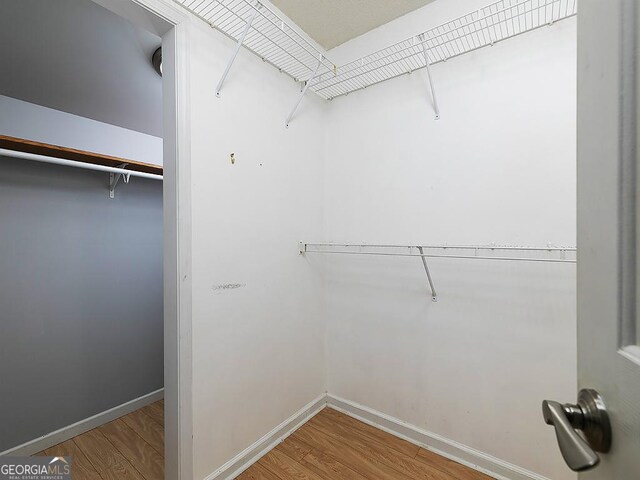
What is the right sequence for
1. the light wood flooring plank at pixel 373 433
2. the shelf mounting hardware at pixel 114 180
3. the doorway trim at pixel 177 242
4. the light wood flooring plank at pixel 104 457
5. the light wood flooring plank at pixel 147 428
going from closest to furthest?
the doorway trim at pixel 177 242, the light wood flooring plank at pixel 104 457, the light wood flooring plank at pixel 373 433, the light wood flooring plank at pixel 147 428, the shelf mounting hardware at pixel 114 180

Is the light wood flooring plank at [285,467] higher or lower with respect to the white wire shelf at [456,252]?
lower

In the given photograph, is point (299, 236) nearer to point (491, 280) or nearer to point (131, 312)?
point (491, 280)

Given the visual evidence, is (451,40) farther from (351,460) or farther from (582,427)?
(351,460)

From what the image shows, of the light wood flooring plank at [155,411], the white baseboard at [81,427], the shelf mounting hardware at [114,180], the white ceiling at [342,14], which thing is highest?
the white ceiling at [342,14]

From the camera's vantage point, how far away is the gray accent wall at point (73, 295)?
165 cm

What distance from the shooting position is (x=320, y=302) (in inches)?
80.0

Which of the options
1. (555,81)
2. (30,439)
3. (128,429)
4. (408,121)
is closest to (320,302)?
(408,121)

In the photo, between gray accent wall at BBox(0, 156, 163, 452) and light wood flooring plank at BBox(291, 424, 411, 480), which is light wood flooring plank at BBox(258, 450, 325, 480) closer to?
light wood flooring plank at BBox(291, 424, 411, 480)

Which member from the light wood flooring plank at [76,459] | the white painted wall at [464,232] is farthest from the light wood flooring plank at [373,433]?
the light wood flooring plank at [76,459]

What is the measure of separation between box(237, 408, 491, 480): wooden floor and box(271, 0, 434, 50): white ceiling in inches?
95.4

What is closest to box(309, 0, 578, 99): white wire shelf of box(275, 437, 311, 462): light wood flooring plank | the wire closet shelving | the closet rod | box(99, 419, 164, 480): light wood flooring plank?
the wire closet shelving

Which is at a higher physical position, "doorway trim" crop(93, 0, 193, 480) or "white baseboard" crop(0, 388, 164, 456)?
"doorway trim" crop(93, 0, 193, 480)

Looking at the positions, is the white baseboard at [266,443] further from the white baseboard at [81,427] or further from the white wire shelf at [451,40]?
the white wire shelf at [451,40]

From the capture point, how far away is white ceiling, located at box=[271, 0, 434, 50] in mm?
1603
